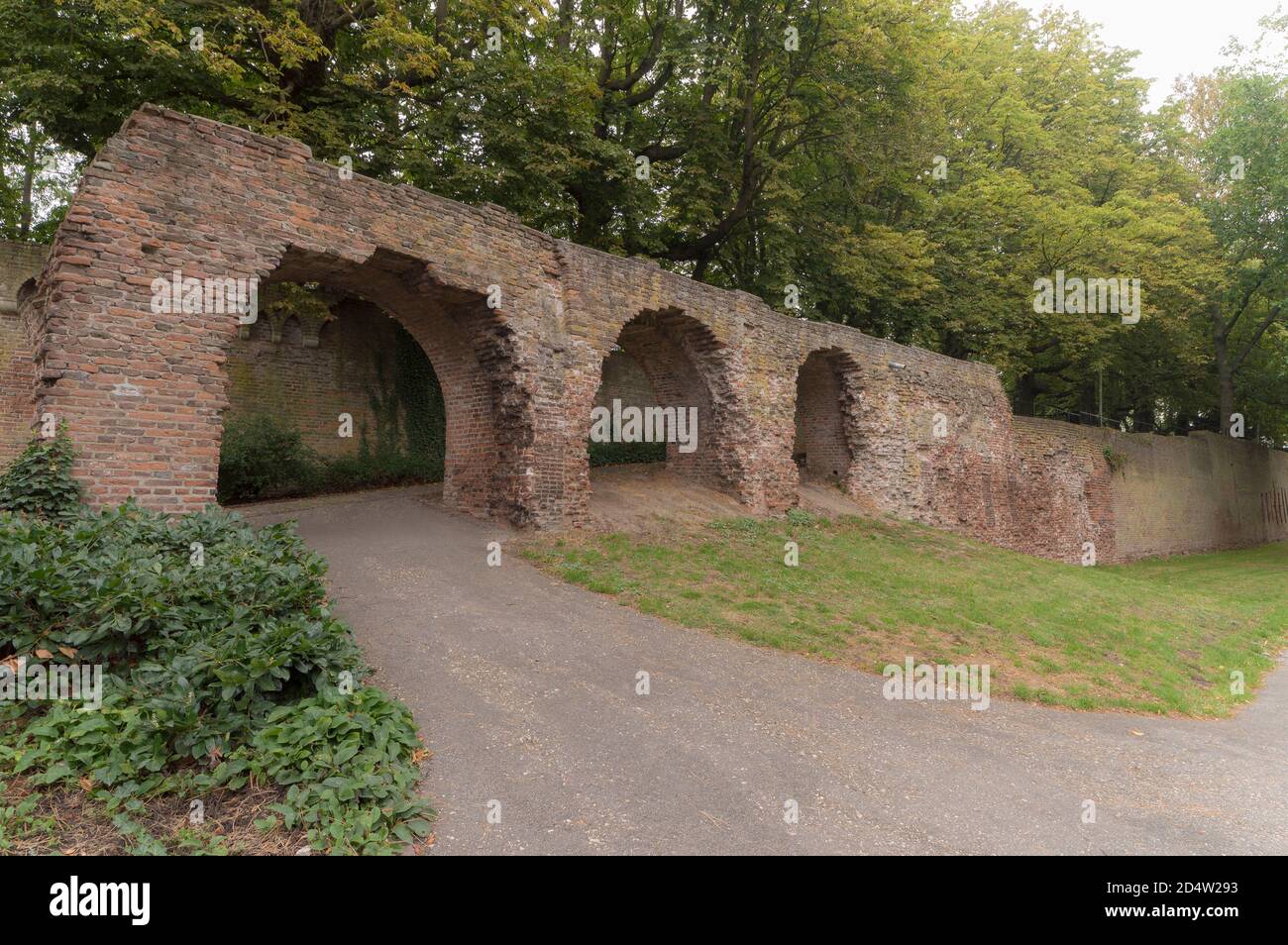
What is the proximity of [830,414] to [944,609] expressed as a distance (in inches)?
375

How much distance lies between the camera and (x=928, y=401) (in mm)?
20078

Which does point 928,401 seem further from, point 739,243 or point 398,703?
point 398,703

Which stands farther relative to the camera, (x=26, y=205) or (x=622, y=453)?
(x=26, y=205)

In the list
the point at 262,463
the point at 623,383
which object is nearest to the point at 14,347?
the point at 262,463

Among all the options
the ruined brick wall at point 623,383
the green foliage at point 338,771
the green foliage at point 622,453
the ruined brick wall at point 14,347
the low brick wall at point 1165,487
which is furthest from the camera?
the low brick wall at point 1165,487

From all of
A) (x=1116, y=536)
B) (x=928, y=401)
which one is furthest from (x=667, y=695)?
(x=1116, y=536)

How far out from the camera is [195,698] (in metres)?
3.92

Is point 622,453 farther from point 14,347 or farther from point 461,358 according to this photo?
point 14,347

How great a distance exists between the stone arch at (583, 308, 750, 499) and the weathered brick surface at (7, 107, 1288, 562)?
0.16 ft

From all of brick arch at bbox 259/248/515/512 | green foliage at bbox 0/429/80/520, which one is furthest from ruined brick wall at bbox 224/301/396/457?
green foliage at bbox 0/429/80/520

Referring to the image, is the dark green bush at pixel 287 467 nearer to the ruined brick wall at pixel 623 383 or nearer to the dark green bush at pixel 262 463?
the dark green bush at pixel 262 463

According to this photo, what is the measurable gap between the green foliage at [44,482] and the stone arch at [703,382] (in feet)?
31.4

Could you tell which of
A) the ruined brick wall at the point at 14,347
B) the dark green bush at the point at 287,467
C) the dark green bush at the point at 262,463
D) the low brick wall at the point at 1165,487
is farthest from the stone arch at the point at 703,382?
the ruined brick wall at the point at 14,347

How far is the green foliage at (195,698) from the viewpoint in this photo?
12.0 ft
